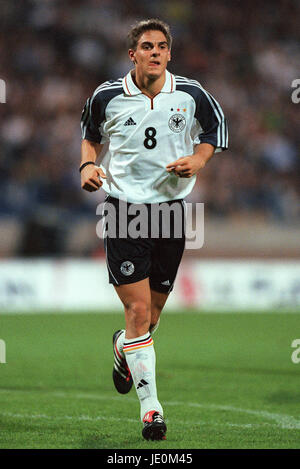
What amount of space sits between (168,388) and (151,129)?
268 cm

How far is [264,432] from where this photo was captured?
201 inches

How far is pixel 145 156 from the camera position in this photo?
5305mm

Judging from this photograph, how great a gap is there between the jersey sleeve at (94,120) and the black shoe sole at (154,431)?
190 cm

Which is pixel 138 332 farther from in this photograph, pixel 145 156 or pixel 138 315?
pixel 145 156

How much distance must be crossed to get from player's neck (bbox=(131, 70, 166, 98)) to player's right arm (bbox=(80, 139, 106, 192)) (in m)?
0.51

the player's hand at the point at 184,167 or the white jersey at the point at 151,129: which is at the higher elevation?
the white jersey at the point at 151,129

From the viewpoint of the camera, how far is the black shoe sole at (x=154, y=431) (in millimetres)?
4766

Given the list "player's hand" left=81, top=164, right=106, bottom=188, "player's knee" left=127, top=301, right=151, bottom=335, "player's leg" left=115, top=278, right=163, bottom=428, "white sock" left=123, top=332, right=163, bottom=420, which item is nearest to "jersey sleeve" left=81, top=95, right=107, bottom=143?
"player's hand" left=81, top=164, right=106, bottom=188

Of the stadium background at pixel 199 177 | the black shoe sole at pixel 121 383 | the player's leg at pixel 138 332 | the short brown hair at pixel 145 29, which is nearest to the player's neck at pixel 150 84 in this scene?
the short brown hair at pixel 145 29

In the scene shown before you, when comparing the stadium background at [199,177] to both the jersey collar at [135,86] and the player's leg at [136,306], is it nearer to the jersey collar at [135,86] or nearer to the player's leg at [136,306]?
the player's leg at [136,306]

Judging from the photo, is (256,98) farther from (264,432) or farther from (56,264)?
(264,432)

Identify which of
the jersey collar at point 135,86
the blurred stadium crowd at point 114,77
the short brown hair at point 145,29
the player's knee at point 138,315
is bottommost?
the player's knee at point 138,315

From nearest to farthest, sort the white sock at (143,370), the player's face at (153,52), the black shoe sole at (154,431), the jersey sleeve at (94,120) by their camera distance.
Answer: the black shoe sole at (154,431)
the white sock at (143,370)
the player's face at (153,52)
the jersey sleeve at (94,120)

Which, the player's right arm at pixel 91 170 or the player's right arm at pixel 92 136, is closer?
the player's right arm at pixel 91 170
